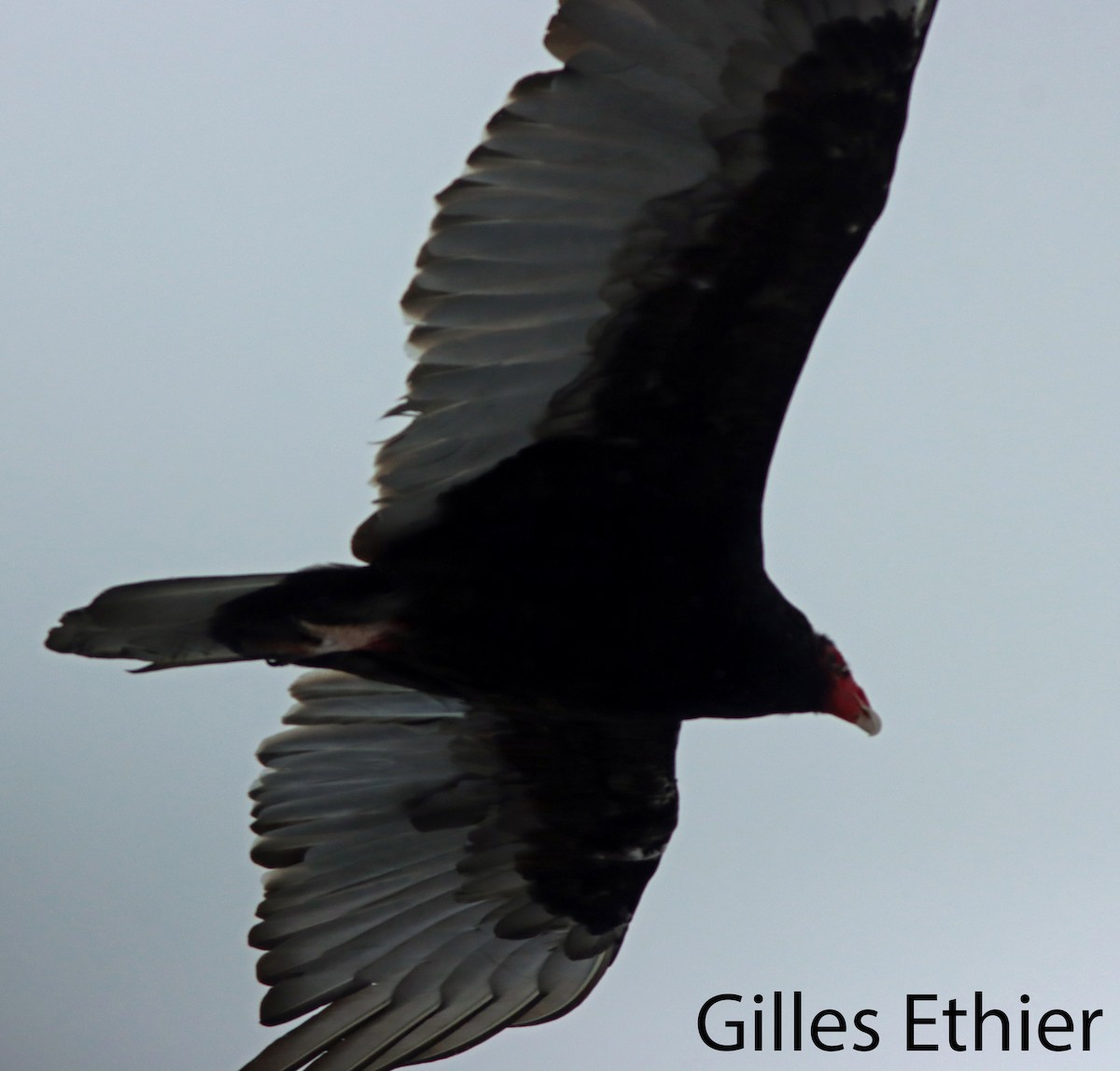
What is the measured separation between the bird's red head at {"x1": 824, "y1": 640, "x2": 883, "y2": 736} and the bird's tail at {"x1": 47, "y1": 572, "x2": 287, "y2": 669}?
930 mm

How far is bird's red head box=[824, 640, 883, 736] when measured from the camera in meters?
2.46

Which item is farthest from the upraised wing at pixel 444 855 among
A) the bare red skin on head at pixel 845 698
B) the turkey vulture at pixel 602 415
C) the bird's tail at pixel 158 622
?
the bird's tail at pixel 158 622

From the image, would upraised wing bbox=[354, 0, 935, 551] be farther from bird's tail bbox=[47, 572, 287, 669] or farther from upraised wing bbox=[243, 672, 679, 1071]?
upraised wing bbox=[243, 672, 679, 1071]

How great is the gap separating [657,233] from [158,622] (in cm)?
96

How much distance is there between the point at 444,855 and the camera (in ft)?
9.91

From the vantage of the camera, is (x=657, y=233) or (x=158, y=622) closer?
(x=657, y=233)

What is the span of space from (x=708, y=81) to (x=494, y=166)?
322 millimetres

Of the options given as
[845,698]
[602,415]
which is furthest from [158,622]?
[845,698]

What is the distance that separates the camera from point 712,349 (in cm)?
220

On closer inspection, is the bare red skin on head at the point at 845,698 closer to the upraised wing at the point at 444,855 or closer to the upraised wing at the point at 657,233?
the upraised wing at the point at 657,233

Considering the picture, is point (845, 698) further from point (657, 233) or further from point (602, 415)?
point (657, 233)

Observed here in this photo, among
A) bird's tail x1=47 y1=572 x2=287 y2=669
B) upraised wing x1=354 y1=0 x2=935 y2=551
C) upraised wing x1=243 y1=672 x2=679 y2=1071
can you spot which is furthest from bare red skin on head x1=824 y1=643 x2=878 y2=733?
bird's tail x1=47 y1=572 x2=287 y2=669

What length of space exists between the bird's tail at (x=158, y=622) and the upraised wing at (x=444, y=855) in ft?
2.47

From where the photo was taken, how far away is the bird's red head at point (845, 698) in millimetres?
2461
